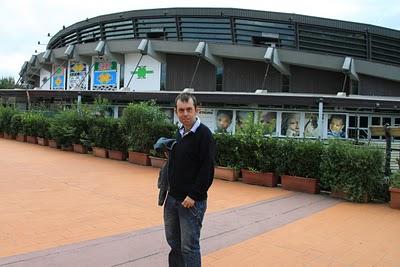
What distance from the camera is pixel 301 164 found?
10273 millimetres

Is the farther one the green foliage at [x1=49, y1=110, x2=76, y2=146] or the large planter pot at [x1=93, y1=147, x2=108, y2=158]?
the green foliage at [x1=49, y1=110, x2=76, y2=146]

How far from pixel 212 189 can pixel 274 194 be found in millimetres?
1435

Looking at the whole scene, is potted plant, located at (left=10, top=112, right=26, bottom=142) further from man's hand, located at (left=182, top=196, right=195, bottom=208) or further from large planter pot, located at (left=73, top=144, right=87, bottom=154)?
man's hand, located at (left=182, top=196, right=195, bottom=208)

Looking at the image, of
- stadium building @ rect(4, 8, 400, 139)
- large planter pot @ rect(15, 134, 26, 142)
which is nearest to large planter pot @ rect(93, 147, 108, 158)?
large planter pot @ rect(15, 134, 26, 142)

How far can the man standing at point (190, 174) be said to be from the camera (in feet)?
11.9

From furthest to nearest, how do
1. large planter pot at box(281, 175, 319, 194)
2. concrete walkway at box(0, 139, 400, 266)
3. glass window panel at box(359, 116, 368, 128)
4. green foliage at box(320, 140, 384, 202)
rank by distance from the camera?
1. glass window panel at box(359, 116, 368, 128)
2. large planter pot at box(281, 175, 319, 194)
3. green foliage at box(320, 140, 384, 202)
4. concrete walkway at box(0, 139, 400, 266)

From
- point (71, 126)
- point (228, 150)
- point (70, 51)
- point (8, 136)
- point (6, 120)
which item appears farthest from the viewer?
point (70, 51)

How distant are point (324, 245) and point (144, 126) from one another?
909cm

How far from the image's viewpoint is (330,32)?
118 feet

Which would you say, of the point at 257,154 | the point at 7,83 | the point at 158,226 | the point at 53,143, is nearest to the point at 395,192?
the point at 257,154

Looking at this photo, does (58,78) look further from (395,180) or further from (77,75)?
(395,180)

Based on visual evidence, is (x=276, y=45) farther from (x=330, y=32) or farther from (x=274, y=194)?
(x=274, y=194)

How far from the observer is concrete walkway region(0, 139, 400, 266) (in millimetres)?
5129

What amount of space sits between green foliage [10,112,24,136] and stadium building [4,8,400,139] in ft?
42.3
